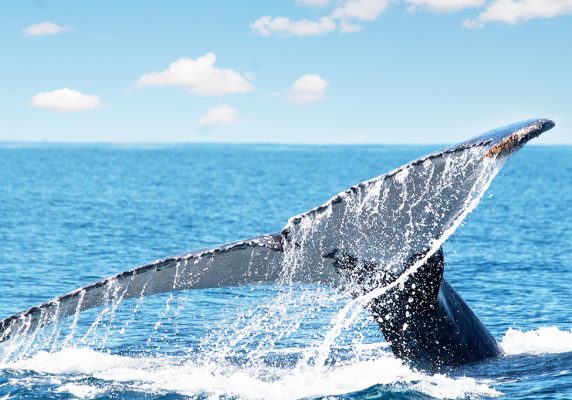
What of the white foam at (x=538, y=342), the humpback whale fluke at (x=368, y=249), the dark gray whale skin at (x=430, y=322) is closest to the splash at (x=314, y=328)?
the humpback whale fluke at (x=368, y=249)

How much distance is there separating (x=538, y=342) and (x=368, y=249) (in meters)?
4.53

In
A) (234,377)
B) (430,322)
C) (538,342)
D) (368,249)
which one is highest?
(368,249)

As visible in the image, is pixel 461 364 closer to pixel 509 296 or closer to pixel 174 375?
pixel 174 375

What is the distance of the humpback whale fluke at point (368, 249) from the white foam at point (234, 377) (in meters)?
0.99

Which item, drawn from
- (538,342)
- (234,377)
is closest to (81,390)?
(234,377)

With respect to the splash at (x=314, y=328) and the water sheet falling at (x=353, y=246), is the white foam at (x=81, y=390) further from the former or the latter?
the water sheet falling at (x=353, y=246)

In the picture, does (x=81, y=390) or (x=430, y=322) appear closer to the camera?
(x=430, y=322)

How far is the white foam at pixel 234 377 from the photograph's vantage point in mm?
8469

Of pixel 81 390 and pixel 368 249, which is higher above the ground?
pixel 368 249

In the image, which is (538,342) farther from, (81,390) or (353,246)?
(81,390)

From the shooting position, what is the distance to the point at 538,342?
10.8m

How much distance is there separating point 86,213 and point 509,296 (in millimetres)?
25676

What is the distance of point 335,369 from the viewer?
9867 mm

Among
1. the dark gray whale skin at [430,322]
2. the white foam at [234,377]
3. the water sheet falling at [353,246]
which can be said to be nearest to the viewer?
→ the water sheet falling at [353,246]
